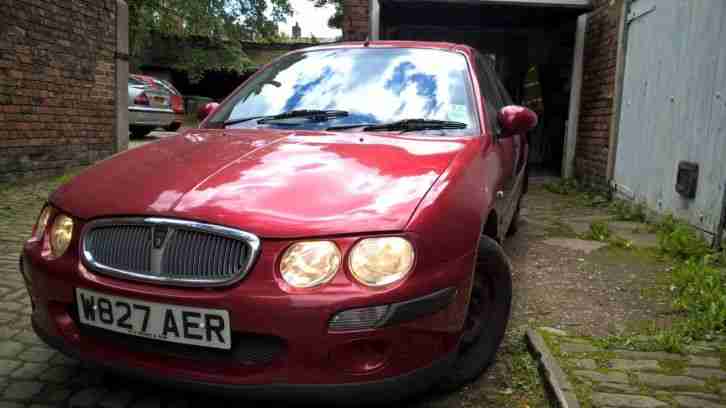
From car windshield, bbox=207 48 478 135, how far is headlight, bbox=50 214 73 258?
3.63 ft

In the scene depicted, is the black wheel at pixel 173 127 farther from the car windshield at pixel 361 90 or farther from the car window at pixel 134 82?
the car windshield at pixel 361 90

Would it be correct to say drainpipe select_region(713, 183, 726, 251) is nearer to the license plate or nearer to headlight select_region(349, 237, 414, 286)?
headlight select_region(349, 237, 414, 286)

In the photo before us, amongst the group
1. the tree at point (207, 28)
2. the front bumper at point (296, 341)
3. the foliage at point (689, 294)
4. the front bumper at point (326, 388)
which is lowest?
the foliage at point (689, 294)

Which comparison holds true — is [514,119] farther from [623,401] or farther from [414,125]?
[623,401]

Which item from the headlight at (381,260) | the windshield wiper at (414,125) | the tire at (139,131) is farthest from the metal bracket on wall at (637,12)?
the tire at (139,131)

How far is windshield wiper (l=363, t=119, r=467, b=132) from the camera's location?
2799 mm

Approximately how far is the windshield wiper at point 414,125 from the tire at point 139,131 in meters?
11.6

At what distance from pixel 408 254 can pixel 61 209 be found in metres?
1.27

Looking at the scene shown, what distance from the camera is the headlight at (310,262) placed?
A: 1829 mm

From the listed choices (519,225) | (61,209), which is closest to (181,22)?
(519,225)

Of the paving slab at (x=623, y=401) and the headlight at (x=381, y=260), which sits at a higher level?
the headlight at (x=381, y=260)

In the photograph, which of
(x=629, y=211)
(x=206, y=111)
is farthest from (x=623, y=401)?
(x=629, y=211)

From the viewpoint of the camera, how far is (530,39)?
12.2 m

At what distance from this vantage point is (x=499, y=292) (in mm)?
2498
